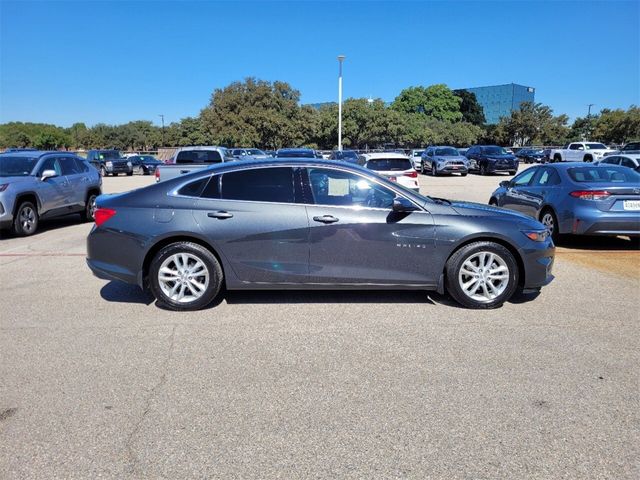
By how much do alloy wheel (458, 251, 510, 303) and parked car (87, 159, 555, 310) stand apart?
0.4 inches

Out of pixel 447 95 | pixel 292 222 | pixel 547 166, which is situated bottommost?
pixel 292 222

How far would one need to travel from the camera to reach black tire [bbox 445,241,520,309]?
199 inches

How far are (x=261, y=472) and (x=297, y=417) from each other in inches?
21.8

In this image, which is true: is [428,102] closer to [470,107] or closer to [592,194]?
[470,107]

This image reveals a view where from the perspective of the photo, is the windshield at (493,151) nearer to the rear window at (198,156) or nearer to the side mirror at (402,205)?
the rear window at (198,156)

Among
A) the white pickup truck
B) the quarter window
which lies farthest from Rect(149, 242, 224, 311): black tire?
the white pickup truck

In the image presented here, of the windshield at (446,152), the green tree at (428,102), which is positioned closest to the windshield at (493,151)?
the windshield at (446,152)

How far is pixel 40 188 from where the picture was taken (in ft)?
33.4

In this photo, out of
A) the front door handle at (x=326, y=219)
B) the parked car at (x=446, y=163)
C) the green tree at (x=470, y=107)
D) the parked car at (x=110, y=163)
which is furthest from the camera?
the green tree at (x=470, y=107)

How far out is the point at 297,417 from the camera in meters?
3.10

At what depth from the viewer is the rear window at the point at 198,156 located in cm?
1498

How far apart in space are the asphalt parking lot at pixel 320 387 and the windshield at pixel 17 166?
5542 mm

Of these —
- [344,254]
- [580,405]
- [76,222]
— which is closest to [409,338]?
[344,254]

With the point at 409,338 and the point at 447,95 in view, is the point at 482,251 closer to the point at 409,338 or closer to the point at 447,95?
the point at 409,338
